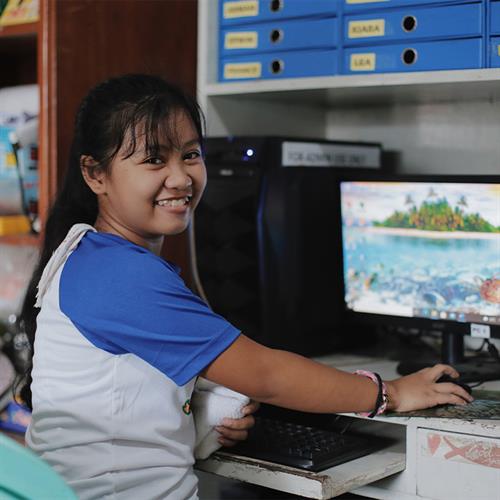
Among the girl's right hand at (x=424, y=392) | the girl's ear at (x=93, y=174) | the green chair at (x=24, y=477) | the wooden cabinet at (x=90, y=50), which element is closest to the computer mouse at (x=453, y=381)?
the girl's right hand at (x=424, y=392)

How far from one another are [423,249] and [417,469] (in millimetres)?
474

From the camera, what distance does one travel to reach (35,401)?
1441 millimetres

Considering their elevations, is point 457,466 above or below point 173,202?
below

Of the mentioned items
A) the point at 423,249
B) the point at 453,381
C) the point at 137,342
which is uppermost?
the point at 423,249

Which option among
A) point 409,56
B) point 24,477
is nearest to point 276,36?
point 409,56

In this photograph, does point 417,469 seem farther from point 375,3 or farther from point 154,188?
point 375,3

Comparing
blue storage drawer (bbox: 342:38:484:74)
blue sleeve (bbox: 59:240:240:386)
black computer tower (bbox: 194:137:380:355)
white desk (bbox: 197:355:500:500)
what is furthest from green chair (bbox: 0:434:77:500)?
blue storage drawer (bbox: 342:38:484:74)

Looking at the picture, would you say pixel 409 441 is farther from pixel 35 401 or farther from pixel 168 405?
pixel 35 401

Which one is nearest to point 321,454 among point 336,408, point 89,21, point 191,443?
point 336,408

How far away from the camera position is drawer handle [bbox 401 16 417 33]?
Result: 1.78 m

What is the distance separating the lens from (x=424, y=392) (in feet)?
5.13

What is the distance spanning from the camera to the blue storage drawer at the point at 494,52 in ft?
5.55

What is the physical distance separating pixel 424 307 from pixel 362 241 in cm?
19

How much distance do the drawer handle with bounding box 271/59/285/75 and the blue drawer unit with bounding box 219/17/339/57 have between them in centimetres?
3
